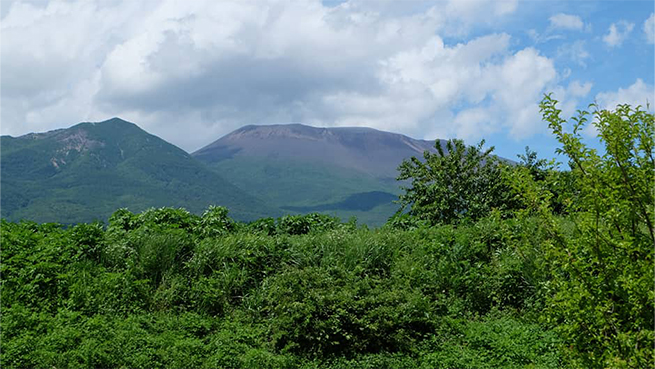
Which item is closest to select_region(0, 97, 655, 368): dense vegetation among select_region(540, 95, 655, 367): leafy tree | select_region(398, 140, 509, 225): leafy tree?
select_region(540, 95, 655, 367): leafy tree

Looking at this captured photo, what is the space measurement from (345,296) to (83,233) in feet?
15.6

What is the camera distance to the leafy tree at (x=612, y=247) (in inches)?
159

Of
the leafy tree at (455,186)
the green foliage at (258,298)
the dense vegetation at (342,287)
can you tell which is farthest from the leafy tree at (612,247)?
the leafy tree at (455,186)

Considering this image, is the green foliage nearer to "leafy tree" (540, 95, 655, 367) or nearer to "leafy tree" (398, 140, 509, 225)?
"leafy tree" (540, 95, 655, 367)

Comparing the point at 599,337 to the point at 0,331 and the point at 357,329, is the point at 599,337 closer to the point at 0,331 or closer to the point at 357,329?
the point at 357,329

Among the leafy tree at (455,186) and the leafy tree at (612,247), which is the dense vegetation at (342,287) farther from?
the leafy tree at (455,186)

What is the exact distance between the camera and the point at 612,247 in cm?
419

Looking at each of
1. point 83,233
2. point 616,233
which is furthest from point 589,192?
point 83,233

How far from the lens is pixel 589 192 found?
4.26 m

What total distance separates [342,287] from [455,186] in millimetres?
10194

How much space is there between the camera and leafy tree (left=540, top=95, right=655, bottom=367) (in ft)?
13.2

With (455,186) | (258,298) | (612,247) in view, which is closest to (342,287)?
(258,298)

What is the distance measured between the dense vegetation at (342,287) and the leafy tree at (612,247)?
0.02m

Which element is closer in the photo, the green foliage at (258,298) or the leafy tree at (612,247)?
the leafy tree at (612,247)
